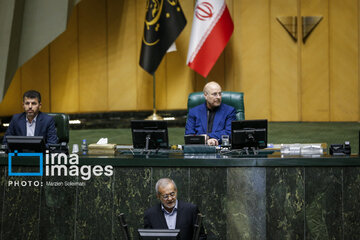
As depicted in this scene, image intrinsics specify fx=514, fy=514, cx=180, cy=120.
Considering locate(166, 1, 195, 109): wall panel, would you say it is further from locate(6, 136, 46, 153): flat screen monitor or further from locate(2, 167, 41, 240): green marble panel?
locate(2, 167, 41, 240): green marble panel

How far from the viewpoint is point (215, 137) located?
5070mm

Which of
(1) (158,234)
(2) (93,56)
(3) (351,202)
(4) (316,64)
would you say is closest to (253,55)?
(4) (316,64)

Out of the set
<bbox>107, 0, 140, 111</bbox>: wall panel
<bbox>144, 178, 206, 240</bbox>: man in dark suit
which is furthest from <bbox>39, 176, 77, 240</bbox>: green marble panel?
<bbox>107, 0, 140, 111</bbox>: wall panel

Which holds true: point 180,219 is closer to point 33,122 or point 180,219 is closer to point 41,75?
point 33,122

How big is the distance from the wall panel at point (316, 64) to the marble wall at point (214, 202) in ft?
18.8

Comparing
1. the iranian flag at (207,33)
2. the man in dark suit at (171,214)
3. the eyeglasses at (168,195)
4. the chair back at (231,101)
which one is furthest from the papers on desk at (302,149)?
the iranian flag at (207,33)

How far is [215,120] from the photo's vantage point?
16.8ft

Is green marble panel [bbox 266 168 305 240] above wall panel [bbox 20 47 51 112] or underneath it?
underneath

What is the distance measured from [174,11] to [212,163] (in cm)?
496

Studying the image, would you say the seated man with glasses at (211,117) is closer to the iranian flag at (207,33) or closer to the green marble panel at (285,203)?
the green marble panel at (285,203)

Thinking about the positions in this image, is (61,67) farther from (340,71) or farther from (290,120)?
(340,71)

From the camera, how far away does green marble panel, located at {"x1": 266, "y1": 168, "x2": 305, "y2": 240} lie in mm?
3498

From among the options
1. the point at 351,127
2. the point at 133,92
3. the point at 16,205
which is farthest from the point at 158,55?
the point at 16,205

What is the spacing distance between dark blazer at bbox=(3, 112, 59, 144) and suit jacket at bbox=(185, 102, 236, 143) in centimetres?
137
